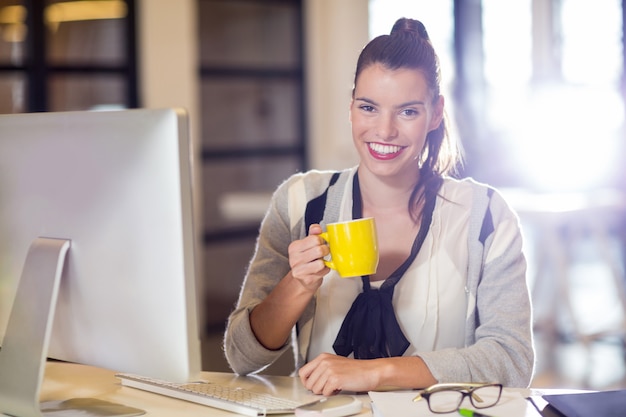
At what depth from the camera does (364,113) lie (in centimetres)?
163

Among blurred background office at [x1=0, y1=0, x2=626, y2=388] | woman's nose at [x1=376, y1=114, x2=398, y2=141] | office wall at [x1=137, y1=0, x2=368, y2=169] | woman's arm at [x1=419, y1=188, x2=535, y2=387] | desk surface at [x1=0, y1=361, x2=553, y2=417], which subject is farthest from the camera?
office wall at [x1=137, y1=0, x2=368, y2=169]

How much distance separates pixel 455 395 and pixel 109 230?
0.54 meters

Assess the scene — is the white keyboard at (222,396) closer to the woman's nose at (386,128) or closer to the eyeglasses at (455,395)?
the eyeglasses at (455,395)

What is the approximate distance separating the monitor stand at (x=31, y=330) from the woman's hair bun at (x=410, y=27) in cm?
76

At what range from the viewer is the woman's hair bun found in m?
1.67

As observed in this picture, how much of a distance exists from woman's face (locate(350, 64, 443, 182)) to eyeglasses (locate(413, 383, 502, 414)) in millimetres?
474

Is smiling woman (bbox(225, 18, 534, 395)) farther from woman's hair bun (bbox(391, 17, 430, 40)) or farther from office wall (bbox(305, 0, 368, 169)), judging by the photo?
office wall (bbox(305, 0, 368, 169))

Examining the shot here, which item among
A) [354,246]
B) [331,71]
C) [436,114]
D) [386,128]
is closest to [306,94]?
[331,71]

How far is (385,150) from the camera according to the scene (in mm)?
1615

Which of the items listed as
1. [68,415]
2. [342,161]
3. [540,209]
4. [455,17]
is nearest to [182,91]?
[342,161]

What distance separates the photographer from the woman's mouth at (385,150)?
1613 mm

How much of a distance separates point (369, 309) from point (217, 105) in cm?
386

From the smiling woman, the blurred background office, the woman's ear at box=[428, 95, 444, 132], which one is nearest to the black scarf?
the smiling woman

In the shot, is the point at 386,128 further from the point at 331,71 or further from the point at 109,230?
the point at 331,71
